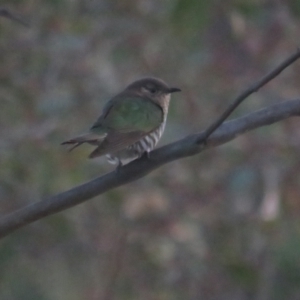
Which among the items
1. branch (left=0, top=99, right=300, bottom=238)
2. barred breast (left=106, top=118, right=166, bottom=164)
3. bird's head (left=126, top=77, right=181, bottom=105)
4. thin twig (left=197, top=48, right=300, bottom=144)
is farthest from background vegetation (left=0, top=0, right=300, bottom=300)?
thin twig (left=197, top=48, right=300, bottom=144)

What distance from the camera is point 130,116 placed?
460cm

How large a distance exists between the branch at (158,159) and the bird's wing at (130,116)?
46.7 inches

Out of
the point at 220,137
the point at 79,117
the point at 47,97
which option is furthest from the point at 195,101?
the point at 220,137

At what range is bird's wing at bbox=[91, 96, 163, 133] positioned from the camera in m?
4.42

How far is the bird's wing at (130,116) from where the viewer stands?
4.42m

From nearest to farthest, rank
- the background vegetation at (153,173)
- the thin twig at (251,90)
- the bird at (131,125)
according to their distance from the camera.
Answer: the thin twig at (251,90), the bird at (131,125), the background vegetation at (153,173)

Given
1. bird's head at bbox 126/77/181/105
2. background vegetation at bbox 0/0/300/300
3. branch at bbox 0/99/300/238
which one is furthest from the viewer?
background vegetation at bbox 0/0/300/300

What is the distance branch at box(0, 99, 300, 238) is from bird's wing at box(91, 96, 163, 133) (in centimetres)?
119

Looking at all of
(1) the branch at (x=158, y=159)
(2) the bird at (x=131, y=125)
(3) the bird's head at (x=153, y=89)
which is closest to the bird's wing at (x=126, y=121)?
(2) the bird at (x=131, y=125)

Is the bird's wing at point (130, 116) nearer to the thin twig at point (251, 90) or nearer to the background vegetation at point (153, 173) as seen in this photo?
the background vegetation at point (153, 173)

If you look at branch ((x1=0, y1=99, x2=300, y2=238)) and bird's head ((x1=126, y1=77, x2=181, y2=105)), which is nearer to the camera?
branch ((x1=0, y1=99, x2=300, y2=238))

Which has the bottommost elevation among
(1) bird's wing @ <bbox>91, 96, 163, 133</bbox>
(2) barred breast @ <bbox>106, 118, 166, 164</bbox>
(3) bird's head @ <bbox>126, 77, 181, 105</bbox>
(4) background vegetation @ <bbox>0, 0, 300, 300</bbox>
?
(4) background vegetation @ <bbox>0, 0, 300, 300</bbox>

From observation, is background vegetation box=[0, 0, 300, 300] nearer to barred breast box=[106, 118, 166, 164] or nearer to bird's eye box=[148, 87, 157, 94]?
bird's eye box=[148, 87, 157, 94]

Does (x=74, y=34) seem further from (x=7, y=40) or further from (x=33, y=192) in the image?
(x=33, y=192)
